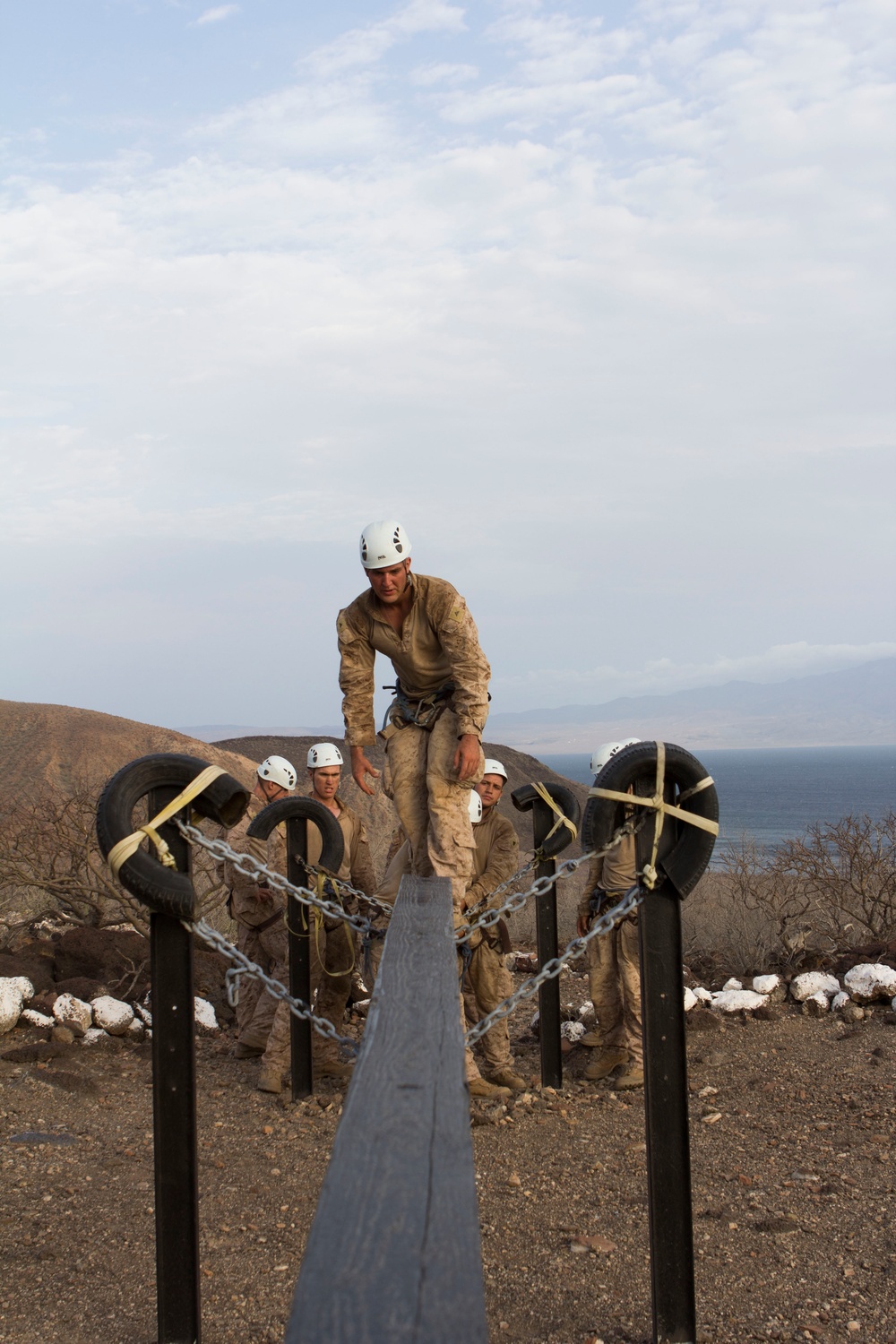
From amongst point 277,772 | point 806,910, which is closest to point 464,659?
point 277,772

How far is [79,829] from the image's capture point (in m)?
12.2

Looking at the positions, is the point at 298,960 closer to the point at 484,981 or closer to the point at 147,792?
the point at 484,981

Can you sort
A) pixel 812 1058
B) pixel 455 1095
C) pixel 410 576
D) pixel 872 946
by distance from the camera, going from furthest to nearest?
pixel 872 946
pixel 812 1058
pixel 410 576
pixel 455 1095

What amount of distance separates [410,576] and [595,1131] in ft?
11.6

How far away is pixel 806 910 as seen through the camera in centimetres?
1133

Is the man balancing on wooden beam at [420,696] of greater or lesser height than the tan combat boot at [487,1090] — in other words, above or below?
above

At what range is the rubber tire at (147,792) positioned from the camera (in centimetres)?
354

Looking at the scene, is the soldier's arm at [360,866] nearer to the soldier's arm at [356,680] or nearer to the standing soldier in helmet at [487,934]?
the standing soldier in helmet at [487,934]

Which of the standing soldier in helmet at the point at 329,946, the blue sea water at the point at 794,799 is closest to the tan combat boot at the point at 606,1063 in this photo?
the standing soldier in helmet at the point at 329,946

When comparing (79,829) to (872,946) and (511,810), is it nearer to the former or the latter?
(872,946)

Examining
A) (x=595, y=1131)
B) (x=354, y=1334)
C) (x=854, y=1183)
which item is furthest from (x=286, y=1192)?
(x=354, y=1334)

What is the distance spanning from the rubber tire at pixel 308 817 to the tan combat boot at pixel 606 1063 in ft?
8.59

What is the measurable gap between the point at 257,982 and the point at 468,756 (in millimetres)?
3528

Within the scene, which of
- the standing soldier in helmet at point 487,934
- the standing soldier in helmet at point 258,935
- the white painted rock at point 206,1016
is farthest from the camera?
the white painted rock at point 206,1016
